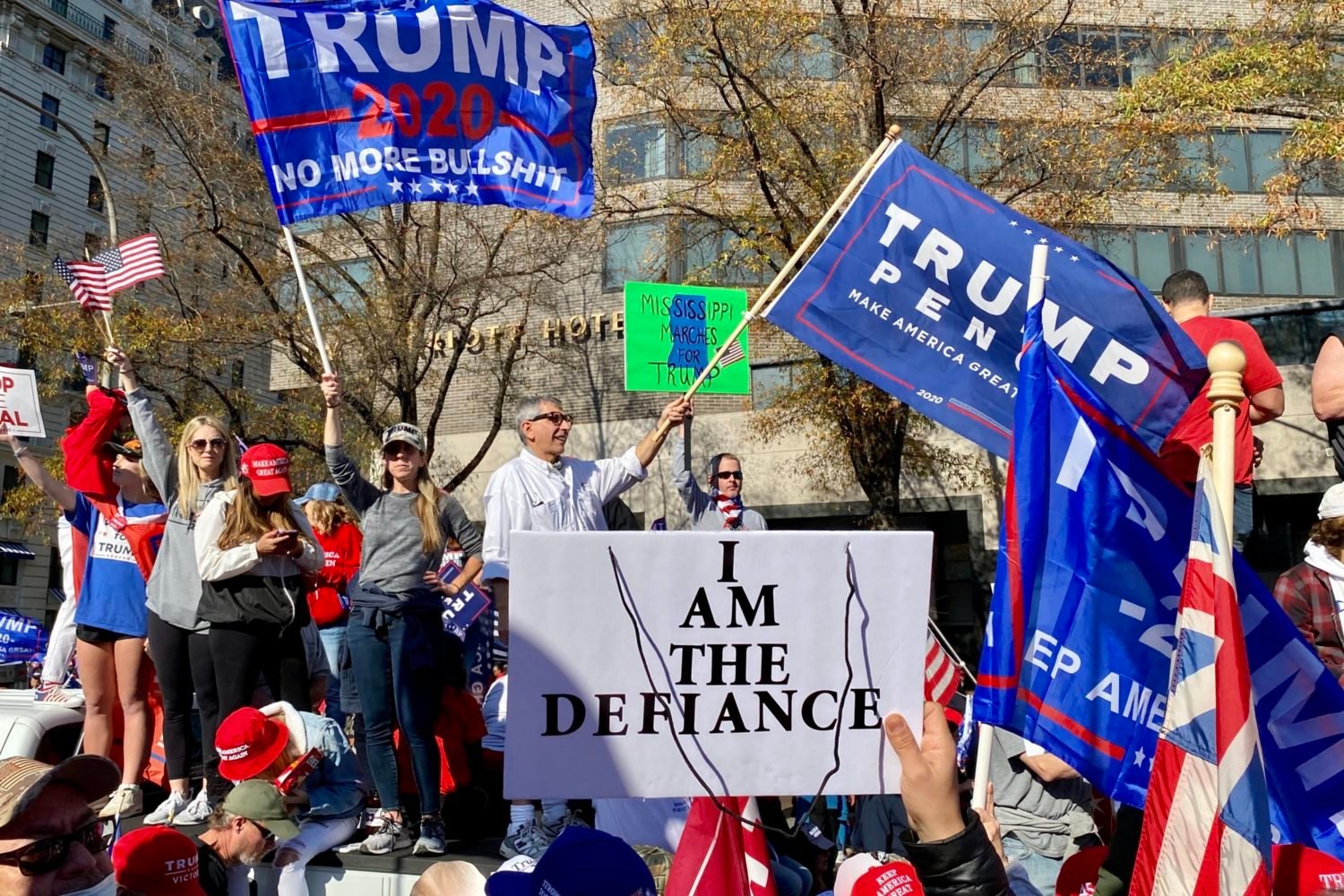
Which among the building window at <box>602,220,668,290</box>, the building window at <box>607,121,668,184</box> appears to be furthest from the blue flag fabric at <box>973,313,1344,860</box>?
the building window at <box>602,220,668,290</box>

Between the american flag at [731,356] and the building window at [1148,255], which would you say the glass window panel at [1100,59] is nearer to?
the building window at [1148,255]

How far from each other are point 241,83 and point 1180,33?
62.0ft

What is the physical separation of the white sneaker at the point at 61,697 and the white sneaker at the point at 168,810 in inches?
39.4

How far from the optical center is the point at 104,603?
6.00 m

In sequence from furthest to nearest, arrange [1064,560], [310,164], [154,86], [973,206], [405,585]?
1. [154,86]
2. [310,164]
3. [405,585]
4. [973,206]
5. [1064,560]

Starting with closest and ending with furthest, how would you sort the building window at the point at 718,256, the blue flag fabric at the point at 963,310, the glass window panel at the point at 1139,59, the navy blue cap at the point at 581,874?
1. the navy blue cap at the point at 581,874
2. the blue flag fabric at the point at 963,310
3. the building window at the point at 718,256
4. the glass window panel at the point at 1139,59

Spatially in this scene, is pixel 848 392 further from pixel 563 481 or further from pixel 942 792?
pixel 942 792

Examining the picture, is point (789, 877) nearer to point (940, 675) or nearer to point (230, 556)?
point (940, 675)

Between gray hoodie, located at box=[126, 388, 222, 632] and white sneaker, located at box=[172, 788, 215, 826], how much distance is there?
74cm

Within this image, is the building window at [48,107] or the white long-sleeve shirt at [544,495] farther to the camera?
the building window at [48,107]

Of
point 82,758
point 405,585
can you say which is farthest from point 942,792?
point 405,585

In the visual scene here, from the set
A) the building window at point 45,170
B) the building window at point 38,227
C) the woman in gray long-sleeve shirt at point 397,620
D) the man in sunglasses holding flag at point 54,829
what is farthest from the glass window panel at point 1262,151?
the building window at point 45,170

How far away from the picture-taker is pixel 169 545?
5723 millimetres

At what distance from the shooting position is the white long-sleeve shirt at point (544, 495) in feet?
18.4
